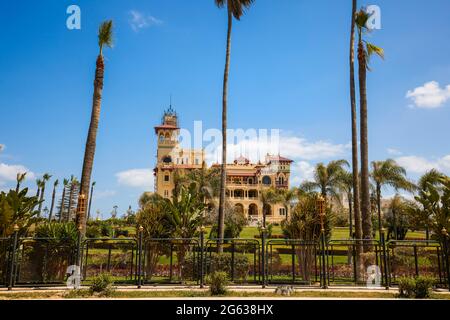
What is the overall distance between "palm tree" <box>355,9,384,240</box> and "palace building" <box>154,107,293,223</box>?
176 feet

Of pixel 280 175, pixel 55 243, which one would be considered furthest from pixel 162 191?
pixel 55 243

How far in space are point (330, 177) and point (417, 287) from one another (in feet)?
77.8

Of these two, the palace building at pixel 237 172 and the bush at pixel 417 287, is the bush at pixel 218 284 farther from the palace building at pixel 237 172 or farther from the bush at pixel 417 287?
the palace building at pixel 237 172

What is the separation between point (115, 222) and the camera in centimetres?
6138

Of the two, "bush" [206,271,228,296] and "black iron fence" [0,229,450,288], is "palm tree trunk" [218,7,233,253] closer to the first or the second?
"black iron fence" [0,229,450,288]

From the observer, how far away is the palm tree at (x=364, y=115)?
693 inches

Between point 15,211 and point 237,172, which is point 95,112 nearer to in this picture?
point 15,211

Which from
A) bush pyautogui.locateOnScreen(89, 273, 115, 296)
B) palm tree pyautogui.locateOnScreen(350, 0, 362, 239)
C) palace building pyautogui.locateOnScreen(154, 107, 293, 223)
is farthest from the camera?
palace building pyautogui.locateOnScreen(154, 107, 293, 223)

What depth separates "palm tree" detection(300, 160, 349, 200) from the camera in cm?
3438

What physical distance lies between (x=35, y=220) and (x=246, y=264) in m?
8.73

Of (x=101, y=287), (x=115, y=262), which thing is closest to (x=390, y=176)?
(x=115, y=262)

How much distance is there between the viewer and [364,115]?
18.6 meters

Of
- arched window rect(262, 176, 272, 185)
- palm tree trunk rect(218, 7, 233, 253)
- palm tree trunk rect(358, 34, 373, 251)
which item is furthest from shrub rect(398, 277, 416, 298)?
arched window rect(262, 176, 272, 185)

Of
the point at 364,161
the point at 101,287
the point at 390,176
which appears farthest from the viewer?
the point at 390,176
